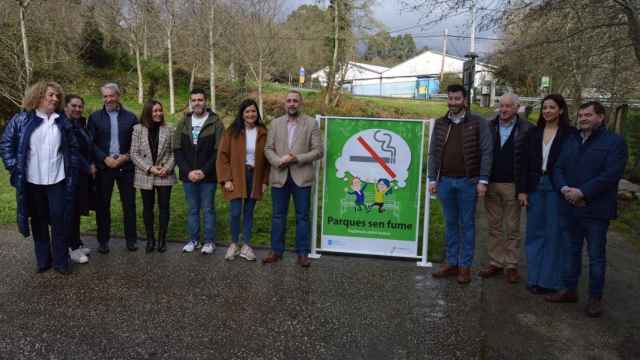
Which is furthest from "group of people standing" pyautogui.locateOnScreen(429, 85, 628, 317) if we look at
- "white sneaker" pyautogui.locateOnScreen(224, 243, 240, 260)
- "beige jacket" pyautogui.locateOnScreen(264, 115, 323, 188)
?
"white sneaker" pyautogui.locateOnScreen(224, 243, 240, 260)

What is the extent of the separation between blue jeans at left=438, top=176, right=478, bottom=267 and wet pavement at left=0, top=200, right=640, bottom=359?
30 cm

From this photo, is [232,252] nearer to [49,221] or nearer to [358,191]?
[358,191]

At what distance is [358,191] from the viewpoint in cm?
577

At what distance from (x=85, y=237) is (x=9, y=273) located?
55.6 inches

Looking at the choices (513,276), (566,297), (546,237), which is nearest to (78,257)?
(513,276)

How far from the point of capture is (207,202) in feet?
19.1

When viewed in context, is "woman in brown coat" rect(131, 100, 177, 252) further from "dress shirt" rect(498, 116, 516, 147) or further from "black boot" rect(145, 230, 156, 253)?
"dress shirt" rect(498, 116, 516, 147)

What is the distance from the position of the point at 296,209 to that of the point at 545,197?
2.53 m

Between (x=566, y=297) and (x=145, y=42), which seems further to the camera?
(x=145, y=42)

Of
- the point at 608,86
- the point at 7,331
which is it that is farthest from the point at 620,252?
the point at 608,86

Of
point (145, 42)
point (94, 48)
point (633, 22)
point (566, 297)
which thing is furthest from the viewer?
point (145, 42)

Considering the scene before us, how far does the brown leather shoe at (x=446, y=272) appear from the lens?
5.28 meters

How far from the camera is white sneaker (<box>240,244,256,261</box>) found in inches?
223

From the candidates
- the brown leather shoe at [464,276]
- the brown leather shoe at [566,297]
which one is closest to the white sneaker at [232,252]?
the brown leather shoe at [464,276]
